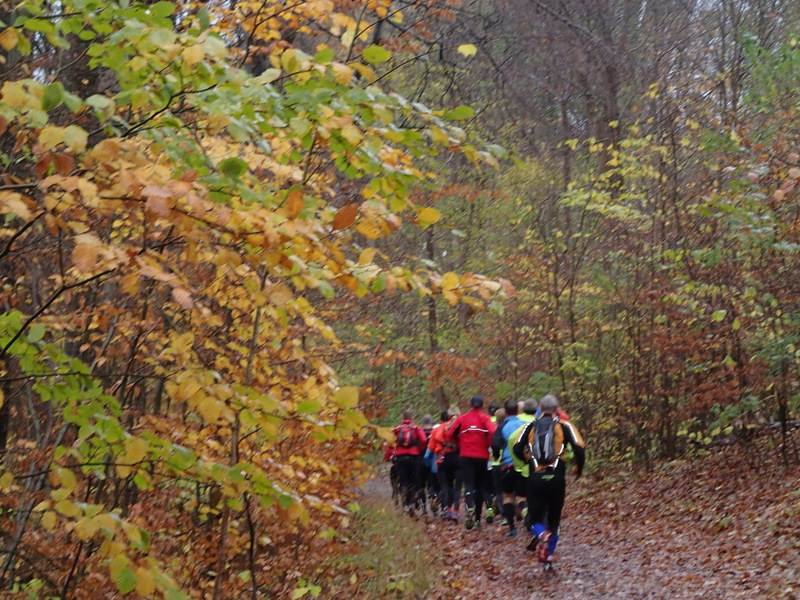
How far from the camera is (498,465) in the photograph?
12734mm

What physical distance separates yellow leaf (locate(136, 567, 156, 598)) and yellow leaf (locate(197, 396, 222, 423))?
56 cm

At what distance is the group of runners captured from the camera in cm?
938

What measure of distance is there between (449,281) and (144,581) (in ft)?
5.61

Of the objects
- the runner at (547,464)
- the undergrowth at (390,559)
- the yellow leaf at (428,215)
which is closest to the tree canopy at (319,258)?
the yellow leaf at (428,215)

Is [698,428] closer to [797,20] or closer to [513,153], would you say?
[797,20]

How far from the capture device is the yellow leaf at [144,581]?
278 cm

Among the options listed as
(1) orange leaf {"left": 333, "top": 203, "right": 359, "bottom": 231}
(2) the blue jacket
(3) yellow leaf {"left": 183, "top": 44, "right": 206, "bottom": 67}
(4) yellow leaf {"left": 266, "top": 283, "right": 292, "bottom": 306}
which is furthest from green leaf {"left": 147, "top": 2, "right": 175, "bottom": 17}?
(2) the blue jacket

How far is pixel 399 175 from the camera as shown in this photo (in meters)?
3.52

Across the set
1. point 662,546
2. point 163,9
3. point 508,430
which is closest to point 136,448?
point 163,9

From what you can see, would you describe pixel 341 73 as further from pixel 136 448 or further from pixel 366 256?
pixel 136 448

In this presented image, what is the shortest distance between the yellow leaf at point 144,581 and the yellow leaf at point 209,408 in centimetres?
56

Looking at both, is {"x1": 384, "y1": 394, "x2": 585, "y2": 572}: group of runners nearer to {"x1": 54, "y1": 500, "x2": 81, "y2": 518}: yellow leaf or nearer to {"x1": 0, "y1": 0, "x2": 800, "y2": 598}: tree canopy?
{"x1": 0, "y1": 0, "x2": 800, "y2": 598}: tree canopy

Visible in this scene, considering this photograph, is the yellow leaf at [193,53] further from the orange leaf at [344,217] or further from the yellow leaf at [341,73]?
the orange leaf at [344,217]

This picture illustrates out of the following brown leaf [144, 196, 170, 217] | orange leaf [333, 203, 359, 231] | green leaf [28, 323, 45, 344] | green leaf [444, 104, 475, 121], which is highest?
green leaf [444, 104, 475, 121]
